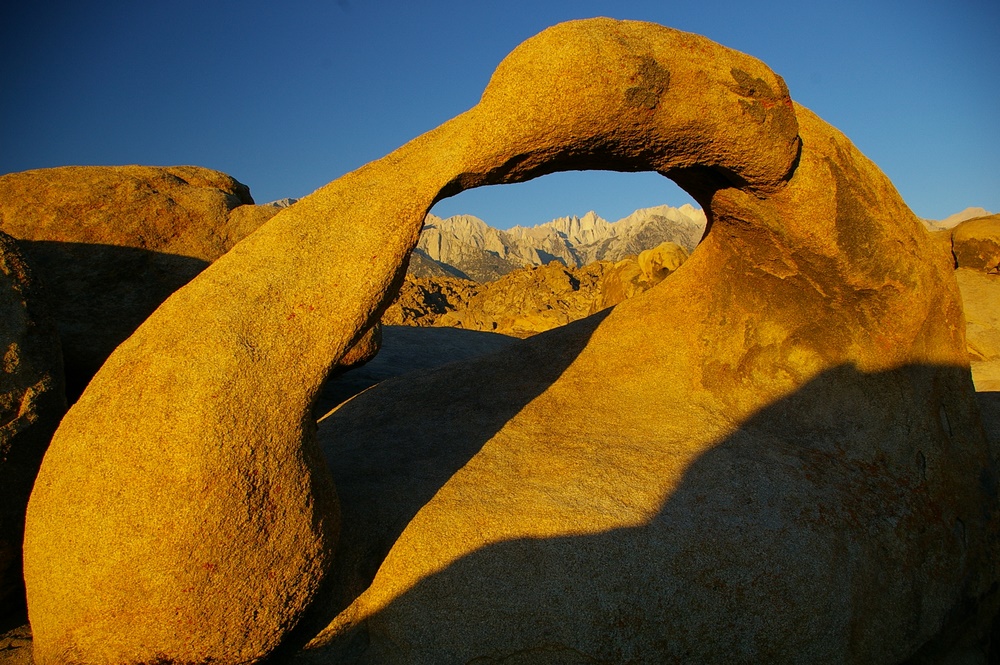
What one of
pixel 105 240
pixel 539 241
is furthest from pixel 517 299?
pixel 539 241

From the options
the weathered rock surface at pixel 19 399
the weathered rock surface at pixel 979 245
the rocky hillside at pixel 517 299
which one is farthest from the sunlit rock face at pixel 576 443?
the rocky hillside at pixel 517 299

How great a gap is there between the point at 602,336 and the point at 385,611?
1.73 meters

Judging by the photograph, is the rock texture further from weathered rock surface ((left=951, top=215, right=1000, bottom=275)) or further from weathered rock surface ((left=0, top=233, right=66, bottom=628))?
weathered rock surface ((left=0, top=233, right=66, bottom=628))

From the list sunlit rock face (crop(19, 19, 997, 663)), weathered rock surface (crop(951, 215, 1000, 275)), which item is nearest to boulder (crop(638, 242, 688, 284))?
weathered rock surface (crop(951, 215, 1000, 275))

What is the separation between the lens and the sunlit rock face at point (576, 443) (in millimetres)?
1716

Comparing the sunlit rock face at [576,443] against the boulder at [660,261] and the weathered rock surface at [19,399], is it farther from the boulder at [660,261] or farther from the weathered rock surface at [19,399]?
the boulder at [660,261]

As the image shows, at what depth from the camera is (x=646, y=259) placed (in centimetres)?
879

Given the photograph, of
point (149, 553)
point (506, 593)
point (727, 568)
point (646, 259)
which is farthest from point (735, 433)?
point (646, 259)

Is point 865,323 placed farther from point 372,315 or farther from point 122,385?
point 122,385

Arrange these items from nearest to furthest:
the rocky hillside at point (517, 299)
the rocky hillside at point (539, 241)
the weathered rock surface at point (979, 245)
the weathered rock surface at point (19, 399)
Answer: the weathered rock surface at point (19, 399), the weathered rock surface at point (979, 245), the rocky hillside at point (517, 299), the rocky hillside at point (539, 241)

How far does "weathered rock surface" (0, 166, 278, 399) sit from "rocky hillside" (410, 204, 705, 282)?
145 ft

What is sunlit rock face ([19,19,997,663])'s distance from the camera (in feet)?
5.63

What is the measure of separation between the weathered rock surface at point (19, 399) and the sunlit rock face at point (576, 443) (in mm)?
382

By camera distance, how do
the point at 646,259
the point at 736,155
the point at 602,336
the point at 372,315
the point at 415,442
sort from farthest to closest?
the point at 646,259
the point at 602,336
the point at 415,442
the point at 736,155
the point at 372,315
